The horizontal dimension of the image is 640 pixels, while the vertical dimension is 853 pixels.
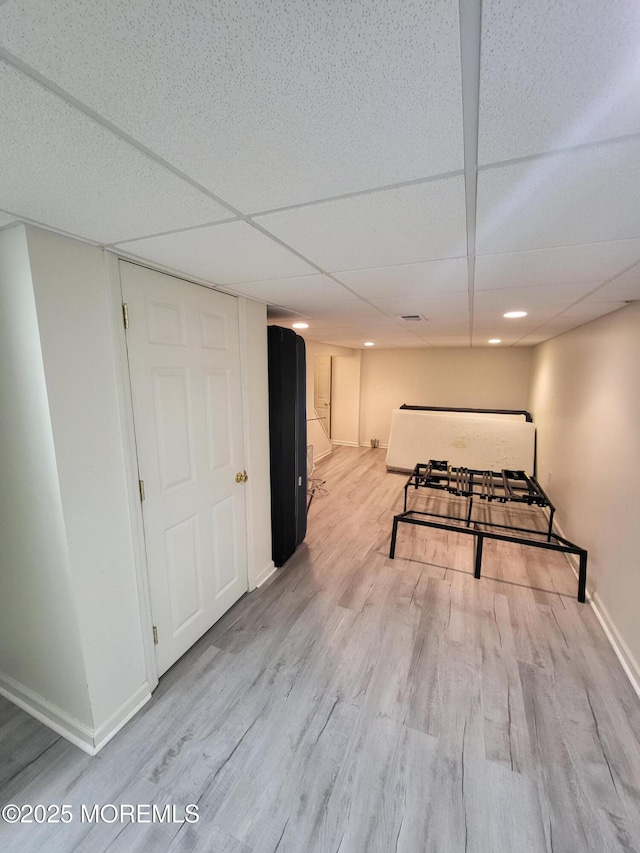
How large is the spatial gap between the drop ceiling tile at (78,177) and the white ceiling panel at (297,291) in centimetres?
76

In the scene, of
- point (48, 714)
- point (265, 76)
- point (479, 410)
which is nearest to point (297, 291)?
point (265, 76)

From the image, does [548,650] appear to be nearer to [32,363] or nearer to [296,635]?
[296,635]

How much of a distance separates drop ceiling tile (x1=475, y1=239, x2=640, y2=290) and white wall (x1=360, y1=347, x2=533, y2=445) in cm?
468

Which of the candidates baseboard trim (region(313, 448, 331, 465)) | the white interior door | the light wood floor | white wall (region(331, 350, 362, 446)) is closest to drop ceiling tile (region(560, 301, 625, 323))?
the light wood floor

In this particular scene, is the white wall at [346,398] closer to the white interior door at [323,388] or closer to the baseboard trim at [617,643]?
the white interior door at [323,388]

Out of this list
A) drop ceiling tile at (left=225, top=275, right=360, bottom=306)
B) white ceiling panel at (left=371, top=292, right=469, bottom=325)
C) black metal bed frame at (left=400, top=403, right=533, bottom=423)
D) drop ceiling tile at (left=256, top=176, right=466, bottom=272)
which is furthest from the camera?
black metal bed frame at (left=400, top=403, right=533, bottom=423)

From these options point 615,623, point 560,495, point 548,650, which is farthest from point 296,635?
point 560,495

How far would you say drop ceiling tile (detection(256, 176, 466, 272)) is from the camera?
938mm

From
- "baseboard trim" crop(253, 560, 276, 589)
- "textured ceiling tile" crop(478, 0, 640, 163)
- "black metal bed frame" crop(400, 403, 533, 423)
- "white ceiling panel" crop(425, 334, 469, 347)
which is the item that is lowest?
"baseboard trim" crop(253, 560, 276, 589)

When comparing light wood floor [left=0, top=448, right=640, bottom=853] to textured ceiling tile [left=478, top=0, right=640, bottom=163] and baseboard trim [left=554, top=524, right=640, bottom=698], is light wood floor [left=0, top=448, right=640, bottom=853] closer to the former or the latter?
baseboard trim [left=554, top=524, right=640, bottom=698]

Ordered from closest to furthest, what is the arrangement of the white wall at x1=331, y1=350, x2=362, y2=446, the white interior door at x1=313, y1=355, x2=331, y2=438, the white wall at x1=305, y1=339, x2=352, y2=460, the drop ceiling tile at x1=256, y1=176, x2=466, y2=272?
the drop ceiling tile at x1=256, y1=176, x2=466, y2=272
the white wall at x1=305, y1=339, x2=352, y2=460
the white wall at x1=331, y1=350, x2=362, y2=446
the white interior door at x1=313, y1=355, x2=331, y2=438

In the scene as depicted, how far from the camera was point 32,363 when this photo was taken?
1272 mm

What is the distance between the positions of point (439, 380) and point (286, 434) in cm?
462

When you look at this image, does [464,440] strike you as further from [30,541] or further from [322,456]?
[30,541]
